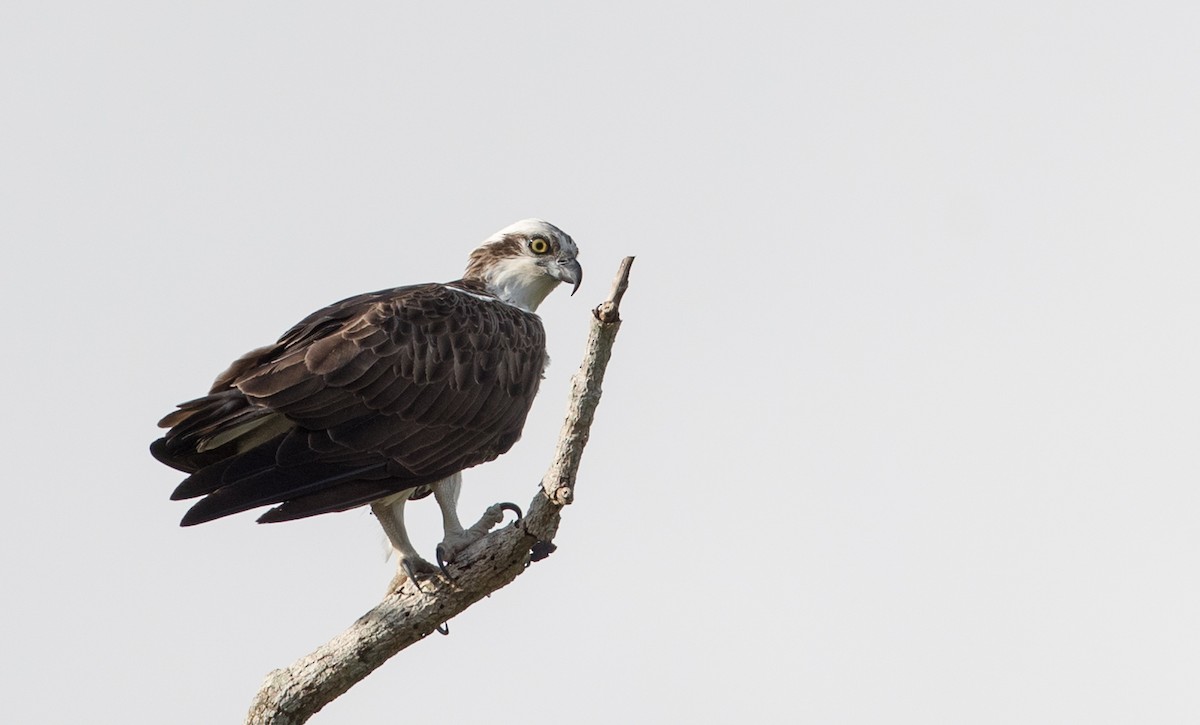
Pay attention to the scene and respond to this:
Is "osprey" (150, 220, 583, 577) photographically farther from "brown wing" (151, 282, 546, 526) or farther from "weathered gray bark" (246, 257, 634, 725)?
"weathered gray bark" (246, 257, 634, 725)

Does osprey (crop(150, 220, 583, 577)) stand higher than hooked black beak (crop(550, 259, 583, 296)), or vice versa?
hooked black beak (crop(550, 259, 583, 296))

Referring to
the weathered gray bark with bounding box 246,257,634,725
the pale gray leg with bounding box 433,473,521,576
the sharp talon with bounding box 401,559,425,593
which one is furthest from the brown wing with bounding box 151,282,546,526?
the weathered gray bark with bounding box 246,257,634,725

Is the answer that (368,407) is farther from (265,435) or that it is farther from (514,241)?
(514,241)

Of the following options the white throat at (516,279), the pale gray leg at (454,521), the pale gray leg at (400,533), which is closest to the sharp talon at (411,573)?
the pale gray leg at (400,533)

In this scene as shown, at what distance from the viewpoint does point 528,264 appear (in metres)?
11.1

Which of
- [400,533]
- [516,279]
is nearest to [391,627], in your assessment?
[400,533]

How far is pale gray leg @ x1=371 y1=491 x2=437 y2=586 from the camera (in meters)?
8.94

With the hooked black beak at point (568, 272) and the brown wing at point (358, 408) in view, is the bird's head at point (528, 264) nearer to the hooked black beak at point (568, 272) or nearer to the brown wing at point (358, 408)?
the hooked black beak at point (568, 272)

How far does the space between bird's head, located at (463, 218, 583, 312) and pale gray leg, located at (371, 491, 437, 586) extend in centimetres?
193

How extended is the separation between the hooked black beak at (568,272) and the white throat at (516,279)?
0.10 m

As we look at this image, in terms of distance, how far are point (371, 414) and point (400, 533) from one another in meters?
0.80

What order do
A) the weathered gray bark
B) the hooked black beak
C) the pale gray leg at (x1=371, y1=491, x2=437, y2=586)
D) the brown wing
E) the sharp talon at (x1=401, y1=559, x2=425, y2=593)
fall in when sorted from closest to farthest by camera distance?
the weathered gray bark → the brown wing → the sharp talon at (x1=401, y1=559, x2=425, y2=593) → the pale gray leg at (x1=371, y1=491, x2=437, y2=586) → the hooked black beak

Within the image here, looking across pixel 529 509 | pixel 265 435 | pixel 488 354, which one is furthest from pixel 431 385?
pixel 529 509

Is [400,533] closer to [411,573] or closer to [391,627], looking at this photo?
[411,573]
